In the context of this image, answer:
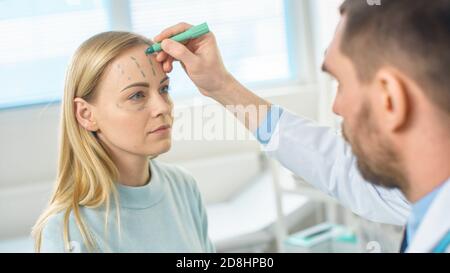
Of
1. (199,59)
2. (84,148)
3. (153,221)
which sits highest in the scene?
(199,59)

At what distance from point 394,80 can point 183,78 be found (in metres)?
0.34

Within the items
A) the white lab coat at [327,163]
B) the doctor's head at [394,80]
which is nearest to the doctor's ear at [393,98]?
the doctor's head at [394,80]

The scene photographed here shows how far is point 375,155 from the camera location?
2.06ft

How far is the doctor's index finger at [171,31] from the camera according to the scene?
0.76 m

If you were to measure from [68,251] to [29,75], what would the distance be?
0.84ft

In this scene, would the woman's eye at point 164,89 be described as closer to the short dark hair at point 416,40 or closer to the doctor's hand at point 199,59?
the doctor's hand at point 199,59

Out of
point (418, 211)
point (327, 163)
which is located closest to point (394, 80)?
point (418, 211)

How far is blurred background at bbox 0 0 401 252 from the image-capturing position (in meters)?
0.75

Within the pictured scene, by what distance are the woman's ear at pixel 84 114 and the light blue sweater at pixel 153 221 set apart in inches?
3.8

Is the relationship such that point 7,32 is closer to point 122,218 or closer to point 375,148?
point 122,218

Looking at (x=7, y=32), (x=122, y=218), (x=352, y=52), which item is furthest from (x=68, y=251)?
(x=352, y=52)

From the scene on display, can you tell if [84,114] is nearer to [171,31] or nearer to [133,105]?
[133,105]

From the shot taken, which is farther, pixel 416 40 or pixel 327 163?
pixel 327 163

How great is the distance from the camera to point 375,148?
24.7 inches
